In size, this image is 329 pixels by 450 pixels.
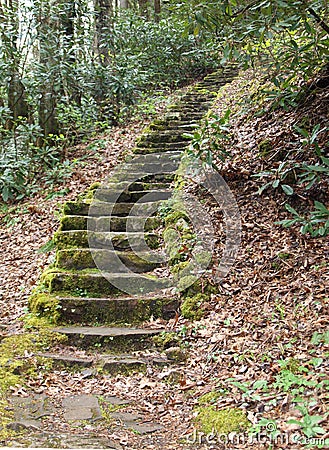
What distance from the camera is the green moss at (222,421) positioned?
293cm

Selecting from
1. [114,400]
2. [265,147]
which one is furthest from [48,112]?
[114,400]

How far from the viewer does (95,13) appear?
33.9ft

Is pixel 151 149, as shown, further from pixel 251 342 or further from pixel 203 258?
pixel 251 342

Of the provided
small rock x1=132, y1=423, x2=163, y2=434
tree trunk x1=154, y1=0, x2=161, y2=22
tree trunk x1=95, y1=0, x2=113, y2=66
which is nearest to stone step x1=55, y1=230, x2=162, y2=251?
small rock x1=132, y1=423, x2=163, y2=434

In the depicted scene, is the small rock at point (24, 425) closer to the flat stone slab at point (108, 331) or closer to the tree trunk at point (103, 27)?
the flat stone slab at point (108, 331)

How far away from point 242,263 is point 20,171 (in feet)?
17.3

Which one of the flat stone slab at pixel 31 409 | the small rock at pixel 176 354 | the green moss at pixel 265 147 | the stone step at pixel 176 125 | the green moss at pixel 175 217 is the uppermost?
the stone step at pixel 176 125

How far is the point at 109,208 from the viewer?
20.9 feet

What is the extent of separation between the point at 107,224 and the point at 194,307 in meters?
1.99

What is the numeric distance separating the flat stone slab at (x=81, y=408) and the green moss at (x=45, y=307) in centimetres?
132

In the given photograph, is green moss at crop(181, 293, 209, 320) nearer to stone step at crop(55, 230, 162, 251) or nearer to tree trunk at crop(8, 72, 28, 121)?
stone step at crop(55, 230, 162, 251)

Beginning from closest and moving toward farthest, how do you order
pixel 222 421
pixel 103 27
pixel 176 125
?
pixel 222 421 → pixel 176 125 → pixel 103 27

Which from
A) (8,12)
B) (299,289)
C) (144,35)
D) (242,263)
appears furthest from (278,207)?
(144,35)

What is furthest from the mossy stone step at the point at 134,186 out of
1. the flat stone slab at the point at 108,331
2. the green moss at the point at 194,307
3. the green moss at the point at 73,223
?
the flat stone slab at the point at 108,331
